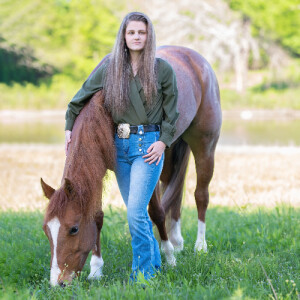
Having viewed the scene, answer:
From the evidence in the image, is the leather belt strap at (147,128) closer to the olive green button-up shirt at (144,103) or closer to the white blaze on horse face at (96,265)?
the olive green button-up shirt at (144,103)

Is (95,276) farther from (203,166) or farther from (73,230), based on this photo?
(203,166)

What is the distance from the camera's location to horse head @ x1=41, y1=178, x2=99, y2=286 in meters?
3.04

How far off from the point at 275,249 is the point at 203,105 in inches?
56.6

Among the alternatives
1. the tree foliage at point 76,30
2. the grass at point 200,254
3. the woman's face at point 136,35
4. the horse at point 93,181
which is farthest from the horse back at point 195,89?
Answer: the tree foliage at point 76,30

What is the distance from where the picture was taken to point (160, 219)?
3.94 metres

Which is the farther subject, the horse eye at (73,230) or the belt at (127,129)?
the belt at (127,129)

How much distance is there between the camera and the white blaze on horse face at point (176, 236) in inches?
177

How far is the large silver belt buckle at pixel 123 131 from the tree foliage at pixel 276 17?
2468 cm

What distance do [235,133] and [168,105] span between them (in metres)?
15.0

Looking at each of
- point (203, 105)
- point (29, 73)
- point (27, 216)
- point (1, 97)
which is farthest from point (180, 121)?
point (1, 97)

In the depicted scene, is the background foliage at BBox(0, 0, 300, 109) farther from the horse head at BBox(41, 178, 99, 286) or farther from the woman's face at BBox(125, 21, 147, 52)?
the horse head at BBox(41, 178, 99, 286)

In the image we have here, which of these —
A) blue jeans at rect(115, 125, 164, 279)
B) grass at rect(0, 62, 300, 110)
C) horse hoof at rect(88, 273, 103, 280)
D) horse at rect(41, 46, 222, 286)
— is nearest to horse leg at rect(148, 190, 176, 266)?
horse at rect(41, 46, 222, 286)

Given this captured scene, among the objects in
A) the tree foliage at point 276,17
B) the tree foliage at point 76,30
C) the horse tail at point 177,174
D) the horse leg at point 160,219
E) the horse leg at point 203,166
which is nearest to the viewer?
the horse leg at point 160,219

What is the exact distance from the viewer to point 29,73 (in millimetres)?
14383
